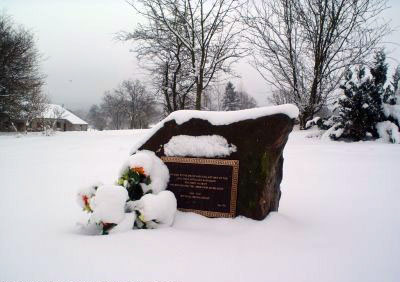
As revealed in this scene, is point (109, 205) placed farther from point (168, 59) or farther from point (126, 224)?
point (168, 59)

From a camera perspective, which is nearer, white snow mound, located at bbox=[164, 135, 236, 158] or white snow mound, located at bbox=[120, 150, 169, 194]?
white snow mound, located at bbox=[120, 150, 169, 194]

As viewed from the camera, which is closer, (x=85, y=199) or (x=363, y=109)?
(x=85, y=199)

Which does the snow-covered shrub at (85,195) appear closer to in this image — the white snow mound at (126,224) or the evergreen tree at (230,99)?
the white snow mound at (126,224)

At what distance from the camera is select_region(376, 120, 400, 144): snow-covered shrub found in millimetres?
7331

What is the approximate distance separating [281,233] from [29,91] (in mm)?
26101

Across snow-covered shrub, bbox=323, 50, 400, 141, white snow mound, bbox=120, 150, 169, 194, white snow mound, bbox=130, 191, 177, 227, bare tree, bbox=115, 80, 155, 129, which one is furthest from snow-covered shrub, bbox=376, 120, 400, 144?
bare tree, bbox=115, 80, 155, 129

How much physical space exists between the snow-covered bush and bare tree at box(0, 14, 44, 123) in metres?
23.3

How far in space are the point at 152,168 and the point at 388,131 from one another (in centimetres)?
761

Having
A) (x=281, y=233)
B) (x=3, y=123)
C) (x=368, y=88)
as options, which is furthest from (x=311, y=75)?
(x=3, y=123)

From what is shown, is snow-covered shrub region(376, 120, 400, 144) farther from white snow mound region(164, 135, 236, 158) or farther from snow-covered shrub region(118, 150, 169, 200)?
snow-covered shrub region(118, 150, 169, 200)

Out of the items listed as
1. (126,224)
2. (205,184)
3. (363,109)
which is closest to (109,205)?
(126,224)

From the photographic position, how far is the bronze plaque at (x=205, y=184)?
9.43 ft

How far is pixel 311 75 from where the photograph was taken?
12.0 meters

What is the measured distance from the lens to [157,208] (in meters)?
2.46
